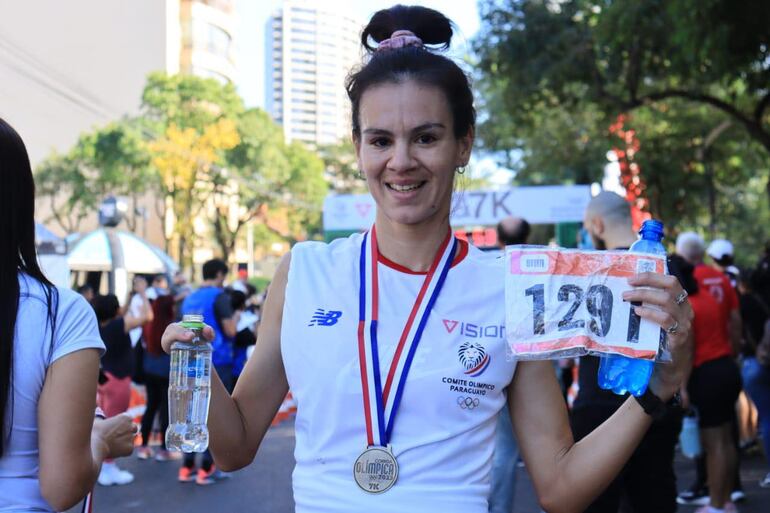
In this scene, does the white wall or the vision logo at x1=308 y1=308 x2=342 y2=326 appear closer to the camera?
the vision logo at x1=308 y1=308 x2=342 y2=326

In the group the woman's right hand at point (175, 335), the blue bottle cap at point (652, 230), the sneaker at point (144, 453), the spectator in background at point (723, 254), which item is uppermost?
the spectator in background at point (723, 254)

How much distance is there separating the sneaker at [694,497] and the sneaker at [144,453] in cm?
569

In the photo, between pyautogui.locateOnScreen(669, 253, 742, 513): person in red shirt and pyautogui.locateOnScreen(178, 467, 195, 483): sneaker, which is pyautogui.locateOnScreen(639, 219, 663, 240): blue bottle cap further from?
pyautogui.locateOnScreen(178, 467, 195, 483): sneaker

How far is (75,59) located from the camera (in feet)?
141

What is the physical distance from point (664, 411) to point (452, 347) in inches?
18.6

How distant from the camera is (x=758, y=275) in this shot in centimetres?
786

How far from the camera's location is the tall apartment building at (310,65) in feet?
9.22

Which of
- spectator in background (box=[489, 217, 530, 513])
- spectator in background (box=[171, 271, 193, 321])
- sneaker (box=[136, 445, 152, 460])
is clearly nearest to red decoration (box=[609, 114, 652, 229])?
spectator in background (box=[171, 271, 193, 321])

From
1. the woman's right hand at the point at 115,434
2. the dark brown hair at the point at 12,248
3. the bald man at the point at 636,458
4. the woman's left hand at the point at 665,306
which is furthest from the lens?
the bald man at the point at 636,458

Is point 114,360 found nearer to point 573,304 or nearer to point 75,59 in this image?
point 573,304

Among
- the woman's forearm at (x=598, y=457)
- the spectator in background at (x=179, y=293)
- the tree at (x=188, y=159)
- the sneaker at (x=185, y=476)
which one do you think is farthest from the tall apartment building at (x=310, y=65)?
the sneaker at (x=185, y=476)

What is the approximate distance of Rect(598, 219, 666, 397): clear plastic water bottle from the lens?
75.7 inches

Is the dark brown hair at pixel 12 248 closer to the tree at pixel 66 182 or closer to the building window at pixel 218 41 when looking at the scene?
the tree at pixel 66 182

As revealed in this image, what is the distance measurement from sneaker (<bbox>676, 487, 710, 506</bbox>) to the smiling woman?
18.7 ft
